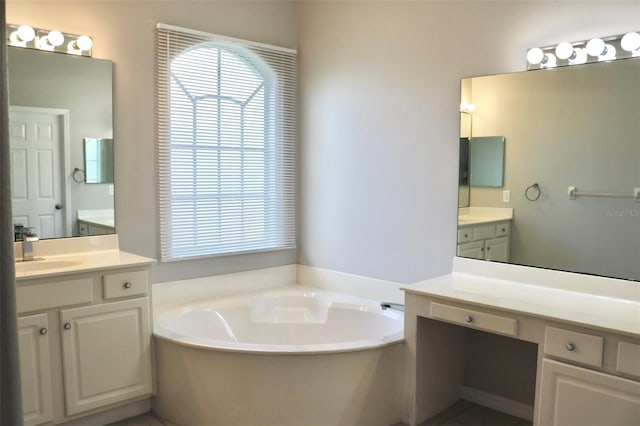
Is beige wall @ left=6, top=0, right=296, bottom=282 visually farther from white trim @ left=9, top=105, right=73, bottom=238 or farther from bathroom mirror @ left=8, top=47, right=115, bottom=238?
white trim @ left=9, top=105, right=73, bottom=238

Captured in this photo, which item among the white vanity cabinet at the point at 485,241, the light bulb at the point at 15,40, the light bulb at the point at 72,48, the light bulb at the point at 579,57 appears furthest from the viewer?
the light bulb at the point at 72,48

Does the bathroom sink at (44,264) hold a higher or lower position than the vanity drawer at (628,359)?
higher

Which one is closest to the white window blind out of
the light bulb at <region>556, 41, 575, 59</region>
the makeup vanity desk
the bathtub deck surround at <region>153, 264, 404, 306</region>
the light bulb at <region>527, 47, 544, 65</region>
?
the bathtub deck surround at <region>153, 264, 404, 306</region>

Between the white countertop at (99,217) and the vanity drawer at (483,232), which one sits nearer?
the vanity drawer at (483,232)

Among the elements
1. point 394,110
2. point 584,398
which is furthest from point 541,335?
point 394,110

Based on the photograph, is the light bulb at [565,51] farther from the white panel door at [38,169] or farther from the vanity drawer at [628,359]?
the white panel door at [38,169]

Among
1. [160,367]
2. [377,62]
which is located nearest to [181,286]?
[160,367]

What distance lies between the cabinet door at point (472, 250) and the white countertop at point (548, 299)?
13cm

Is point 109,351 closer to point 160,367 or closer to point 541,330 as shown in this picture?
point 160,367

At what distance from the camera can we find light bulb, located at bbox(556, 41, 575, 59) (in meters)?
2.61

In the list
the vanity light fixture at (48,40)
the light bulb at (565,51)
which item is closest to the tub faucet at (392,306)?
the light bulb at (565,51)

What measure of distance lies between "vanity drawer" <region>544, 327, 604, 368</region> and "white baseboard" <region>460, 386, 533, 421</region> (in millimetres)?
863

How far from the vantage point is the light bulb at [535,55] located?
272cm

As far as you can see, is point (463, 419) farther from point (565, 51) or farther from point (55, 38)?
point (55, 38)
